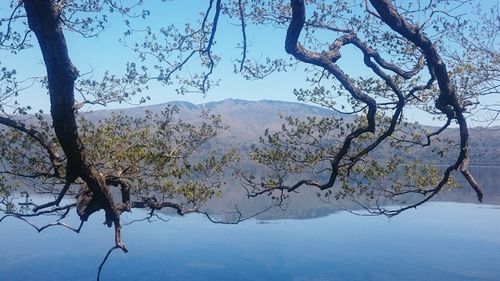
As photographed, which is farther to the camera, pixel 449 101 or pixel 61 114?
pixel 449 101

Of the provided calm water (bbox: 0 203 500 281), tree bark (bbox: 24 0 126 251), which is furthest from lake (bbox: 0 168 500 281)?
tree bark (bbox: 24 0 126 251)

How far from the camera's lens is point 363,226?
4100 centimetres

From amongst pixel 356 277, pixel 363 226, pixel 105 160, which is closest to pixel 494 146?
pixel 363 226

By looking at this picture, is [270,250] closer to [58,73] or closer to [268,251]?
[268,251]

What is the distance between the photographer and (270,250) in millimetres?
30484

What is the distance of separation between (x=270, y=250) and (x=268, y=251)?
314mm

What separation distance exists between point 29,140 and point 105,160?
149 centimetres

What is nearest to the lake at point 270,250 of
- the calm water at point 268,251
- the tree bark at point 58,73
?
the calm water at point 268,251

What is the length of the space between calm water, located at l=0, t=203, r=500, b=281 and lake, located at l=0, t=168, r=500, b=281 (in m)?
0.05

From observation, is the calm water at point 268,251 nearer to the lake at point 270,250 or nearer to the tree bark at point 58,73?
the lake at point 270,250

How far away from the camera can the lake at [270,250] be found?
2475 centimetres

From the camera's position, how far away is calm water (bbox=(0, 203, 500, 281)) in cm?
2475

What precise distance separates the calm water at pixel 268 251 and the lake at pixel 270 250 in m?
0.05

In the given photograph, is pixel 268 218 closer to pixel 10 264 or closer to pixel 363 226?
pixel 363 226
